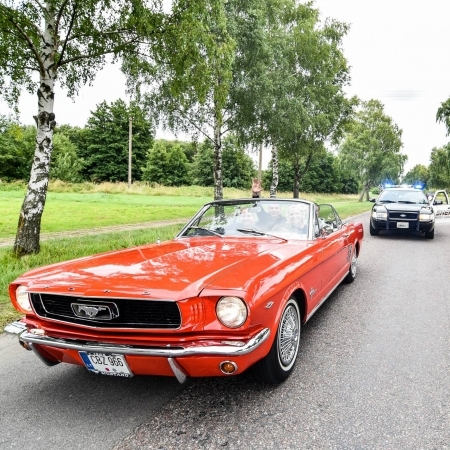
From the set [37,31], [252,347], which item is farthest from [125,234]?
[252,347]

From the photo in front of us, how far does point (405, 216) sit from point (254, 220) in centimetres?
861

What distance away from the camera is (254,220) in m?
4.42

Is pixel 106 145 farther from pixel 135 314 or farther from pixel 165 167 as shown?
pixel 135 314

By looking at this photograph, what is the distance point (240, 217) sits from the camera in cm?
449

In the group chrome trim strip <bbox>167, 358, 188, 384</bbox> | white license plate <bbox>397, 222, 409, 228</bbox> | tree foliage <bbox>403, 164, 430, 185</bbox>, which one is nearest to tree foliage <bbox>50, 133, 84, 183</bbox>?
white license plate <bbox>397, 222, 409, 228</bbox>

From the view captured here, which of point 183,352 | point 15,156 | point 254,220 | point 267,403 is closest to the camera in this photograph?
point 183,352

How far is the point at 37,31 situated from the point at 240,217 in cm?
579

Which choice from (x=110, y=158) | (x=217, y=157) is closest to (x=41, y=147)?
(x=217, y=157)

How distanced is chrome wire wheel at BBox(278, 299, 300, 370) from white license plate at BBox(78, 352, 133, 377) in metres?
1.08

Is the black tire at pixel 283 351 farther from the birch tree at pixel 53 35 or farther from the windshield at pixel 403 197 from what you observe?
the windshield at pixel 403 197

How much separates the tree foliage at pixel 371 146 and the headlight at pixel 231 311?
162ft

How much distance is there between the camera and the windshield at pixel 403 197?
Answer: 12480 millimetres

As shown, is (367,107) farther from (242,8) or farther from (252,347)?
(252,347)

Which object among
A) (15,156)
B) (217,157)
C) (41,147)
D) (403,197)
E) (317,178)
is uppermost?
(15,156)
